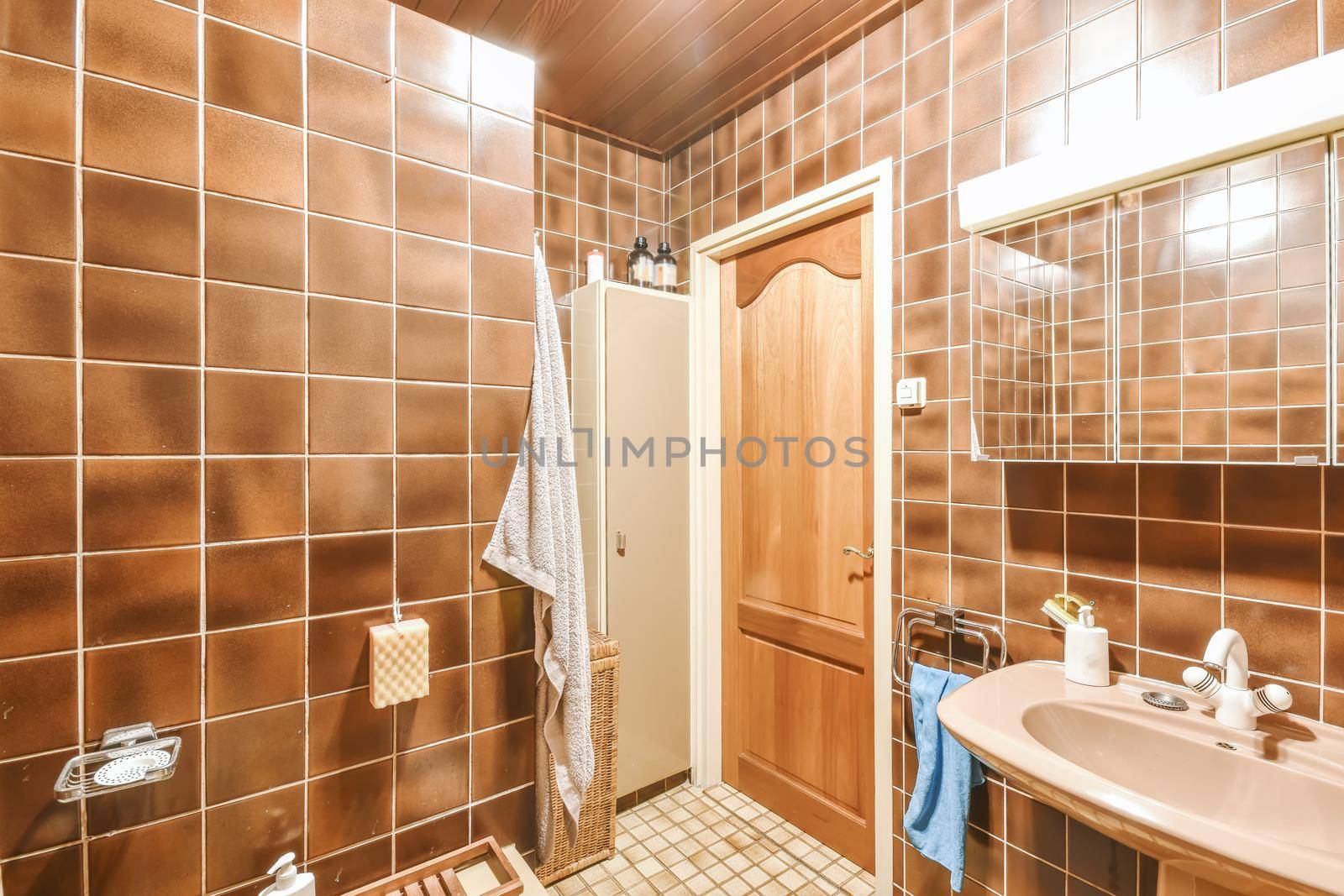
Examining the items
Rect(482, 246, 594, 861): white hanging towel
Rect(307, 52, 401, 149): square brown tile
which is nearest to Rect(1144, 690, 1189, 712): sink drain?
Rect(482, 246, 594, 861): white hanging towel

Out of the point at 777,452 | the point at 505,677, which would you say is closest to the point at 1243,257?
the point at 777,452

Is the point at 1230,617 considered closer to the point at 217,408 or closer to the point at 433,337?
the point at 433,337

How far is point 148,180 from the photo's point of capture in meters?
0.97

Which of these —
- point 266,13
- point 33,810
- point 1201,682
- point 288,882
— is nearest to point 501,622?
point 288,882

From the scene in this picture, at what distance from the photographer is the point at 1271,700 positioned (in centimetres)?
99

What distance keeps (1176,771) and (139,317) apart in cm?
206

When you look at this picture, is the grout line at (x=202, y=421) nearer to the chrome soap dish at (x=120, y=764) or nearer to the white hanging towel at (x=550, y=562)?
the chrome soap dish at (x=120, y=764)

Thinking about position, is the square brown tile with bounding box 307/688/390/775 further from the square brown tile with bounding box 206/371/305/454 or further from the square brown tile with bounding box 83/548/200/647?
the square brown tile with bounding box 206/371/305/454

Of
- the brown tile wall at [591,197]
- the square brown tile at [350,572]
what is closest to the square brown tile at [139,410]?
the square brown tile at [350,572]

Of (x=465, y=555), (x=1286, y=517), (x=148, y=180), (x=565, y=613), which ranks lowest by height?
(x=565, y=613)

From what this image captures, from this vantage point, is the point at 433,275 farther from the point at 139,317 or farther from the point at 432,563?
the point at 432,563

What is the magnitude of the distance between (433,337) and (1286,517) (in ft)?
5.71

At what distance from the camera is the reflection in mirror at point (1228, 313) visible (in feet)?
3.34

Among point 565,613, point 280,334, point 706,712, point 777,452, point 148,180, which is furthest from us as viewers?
point 706,712
